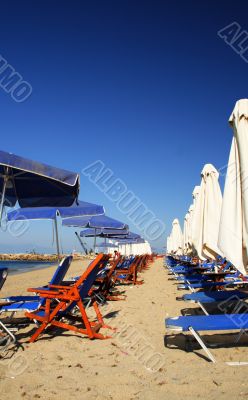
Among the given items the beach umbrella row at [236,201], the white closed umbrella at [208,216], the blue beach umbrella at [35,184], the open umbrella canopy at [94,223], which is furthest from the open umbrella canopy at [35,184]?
the open umbrella canopy at [94,223]

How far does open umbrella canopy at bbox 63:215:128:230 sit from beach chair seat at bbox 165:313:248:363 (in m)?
6.80

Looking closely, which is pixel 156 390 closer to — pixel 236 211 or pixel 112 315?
pixel 236 211

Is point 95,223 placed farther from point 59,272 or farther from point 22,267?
point 22,267

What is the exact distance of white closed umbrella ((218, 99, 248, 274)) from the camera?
341 centimetres

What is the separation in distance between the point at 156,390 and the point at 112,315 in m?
3.04

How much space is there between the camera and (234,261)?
336cm

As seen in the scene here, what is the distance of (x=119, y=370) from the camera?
10.3 ft

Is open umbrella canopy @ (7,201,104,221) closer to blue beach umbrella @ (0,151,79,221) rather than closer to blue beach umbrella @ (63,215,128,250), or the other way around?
blue beach umbrella @ (0,151,79,221)

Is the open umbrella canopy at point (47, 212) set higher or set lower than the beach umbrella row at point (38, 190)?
lower

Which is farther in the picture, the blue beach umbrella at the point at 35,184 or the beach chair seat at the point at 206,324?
the blue beach umbrella at the point at 35,184

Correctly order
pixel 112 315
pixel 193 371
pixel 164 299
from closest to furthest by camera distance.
Result: pixel 193 371 < pixel 112 315 < pixel 164 299

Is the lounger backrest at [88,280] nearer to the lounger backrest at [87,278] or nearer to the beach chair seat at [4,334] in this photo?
the lounger backrest at [87,278]

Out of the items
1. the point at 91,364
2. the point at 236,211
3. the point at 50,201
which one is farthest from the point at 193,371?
the point at 50,201

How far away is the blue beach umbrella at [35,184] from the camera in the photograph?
399 cm
